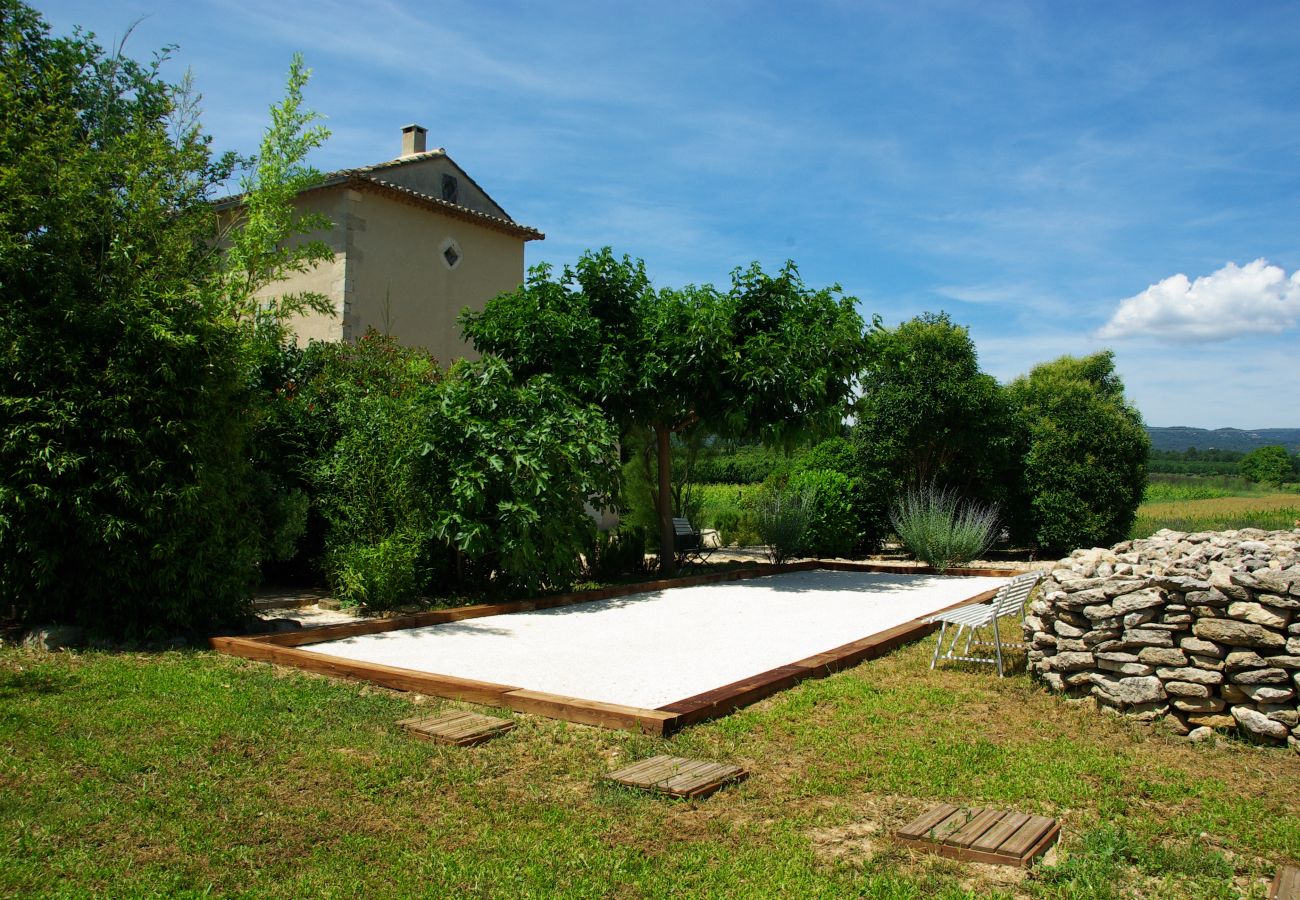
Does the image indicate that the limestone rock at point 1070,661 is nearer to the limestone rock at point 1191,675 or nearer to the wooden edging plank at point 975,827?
the limestone rock at point 1191,675

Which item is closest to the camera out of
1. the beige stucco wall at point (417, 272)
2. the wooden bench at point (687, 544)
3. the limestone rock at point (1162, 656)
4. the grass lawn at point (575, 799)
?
the grass lawn at point (575, 799)

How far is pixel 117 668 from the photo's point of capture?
6074mm

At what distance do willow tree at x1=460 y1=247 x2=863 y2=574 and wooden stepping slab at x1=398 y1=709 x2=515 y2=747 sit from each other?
6178 millimetres

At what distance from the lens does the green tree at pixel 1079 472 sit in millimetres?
15539

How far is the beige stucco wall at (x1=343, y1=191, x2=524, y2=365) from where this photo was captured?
16266 mm

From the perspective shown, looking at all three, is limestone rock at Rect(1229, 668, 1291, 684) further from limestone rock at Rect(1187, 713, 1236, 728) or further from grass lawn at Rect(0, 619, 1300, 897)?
grass lawn at Rect(0, 619, 1300, 897)

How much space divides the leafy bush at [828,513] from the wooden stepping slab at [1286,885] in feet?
39.4

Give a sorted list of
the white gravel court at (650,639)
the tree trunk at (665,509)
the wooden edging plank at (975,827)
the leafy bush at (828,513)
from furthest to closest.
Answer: the leafy bush at (828,513) < the tree trunk at (665,509) < the white gravel court at (650,639) < the wooden edging plank at (975,827)

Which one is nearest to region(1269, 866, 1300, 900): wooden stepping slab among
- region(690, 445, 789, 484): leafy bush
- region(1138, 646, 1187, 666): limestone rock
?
region(1138, 646, 1187, 666): limestone rock

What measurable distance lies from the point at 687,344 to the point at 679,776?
7344mm

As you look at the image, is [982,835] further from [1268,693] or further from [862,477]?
[862,477]

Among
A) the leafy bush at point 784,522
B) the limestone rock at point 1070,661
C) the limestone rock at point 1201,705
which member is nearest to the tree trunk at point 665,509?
the leafy bush at point 784,522

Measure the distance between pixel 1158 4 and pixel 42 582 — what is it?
11648 mm

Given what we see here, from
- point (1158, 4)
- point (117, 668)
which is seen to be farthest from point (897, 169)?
point (117, 668)
